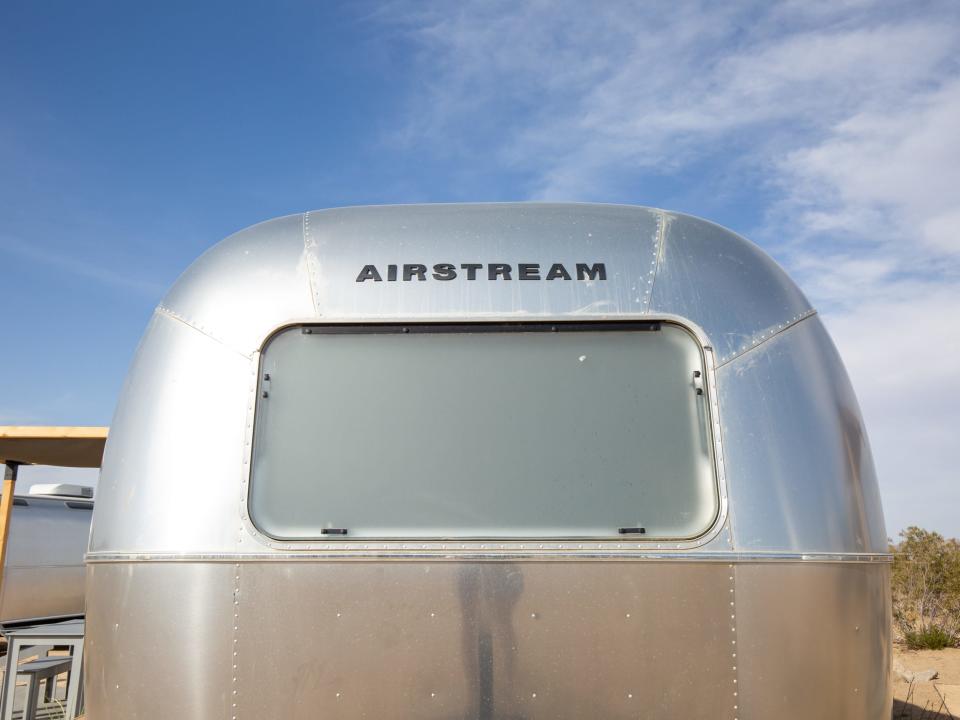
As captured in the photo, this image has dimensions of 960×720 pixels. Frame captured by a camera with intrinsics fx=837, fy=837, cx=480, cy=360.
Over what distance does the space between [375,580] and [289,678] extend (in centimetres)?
41

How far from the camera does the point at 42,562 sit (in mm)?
11977

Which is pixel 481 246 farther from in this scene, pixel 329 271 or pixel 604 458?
pixel 604 458

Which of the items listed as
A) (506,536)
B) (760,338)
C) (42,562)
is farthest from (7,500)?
(760,338)

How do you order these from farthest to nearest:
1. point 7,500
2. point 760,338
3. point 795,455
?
point 7,500
point 760,338
point 795,455

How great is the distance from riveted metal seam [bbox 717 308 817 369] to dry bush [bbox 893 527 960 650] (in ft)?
41.5

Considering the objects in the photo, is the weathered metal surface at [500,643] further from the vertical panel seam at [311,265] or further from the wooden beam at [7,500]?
the wooden beam at [7,500]

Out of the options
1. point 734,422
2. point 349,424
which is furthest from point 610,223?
point 349,424

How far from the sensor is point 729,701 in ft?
8.86

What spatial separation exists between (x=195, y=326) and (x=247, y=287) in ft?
0.80

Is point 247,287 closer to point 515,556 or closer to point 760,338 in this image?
point 515,556

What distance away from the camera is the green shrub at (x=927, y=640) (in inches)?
517

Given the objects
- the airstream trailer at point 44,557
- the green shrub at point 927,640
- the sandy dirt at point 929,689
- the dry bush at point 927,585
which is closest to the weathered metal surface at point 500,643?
the sandy dirt at point 929,689

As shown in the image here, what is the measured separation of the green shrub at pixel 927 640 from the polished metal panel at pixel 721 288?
40.0 ft

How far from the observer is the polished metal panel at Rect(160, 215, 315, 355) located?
313cm
